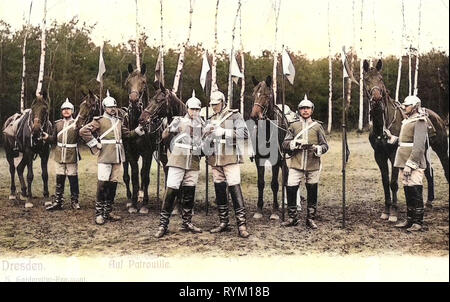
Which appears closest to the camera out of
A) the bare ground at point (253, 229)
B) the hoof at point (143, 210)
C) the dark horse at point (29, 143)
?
the bare ground at point (253, 229)

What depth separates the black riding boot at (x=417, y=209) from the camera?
20.8 ft

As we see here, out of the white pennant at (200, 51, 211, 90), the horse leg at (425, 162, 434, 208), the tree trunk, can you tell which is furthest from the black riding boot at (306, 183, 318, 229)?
the white pennant at (200, 51, 211, 90)

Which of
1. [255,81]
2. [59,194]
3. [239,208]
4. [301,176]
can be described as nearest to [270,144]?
[301,176]

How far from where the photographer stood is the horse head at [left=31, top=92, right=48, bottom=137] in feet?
25.1

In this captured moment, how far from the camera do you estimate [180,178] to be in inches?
261

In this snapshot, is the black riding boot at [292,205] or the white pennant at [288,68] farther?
the white pennant at [288,68]

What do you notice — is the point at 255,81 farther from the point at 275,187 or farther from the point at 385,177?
the point at 385,177

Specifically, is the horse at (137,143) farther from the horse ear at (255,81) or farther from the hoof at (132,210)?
the horse ear at (255,81)

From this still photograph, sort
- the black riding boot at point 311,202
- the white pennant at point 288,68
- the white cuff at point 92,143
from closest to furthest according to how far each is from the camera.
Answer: the black riding boot at point 311,202, the white cuff at point 92,143, the white pennant at point 288,68

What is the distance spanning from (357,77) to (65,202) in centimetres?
505

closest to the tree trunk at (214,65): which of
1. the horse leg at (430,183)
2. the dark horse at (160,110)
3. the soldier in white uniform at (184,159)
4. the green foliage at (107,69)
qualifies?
the green foliage at (107,69)

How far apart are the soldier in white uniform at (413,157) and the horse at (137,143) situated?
12.3 feet

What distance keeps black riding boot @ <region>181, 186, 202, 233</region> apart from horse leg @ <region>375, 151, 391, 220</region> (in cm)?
268

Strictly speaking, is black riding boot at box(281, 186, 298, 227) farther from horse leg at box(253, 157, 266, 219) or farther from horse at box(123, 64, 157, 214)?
horse at box(123, 64, 157, 214)
